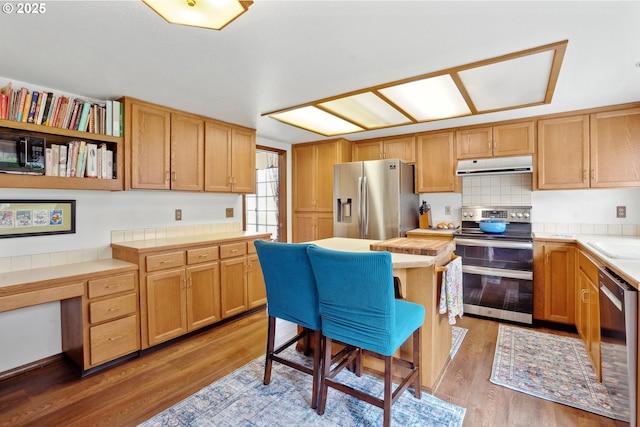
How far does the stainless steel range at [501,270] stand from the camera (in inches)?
123

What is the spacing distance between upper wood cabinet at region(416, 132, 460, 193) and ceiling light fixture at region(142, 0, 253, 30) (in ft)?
9.98

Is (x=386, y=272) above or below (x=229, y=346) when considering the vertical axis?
above

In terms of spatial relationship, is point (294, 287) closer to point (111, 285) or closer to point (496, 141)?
point (111, 285)

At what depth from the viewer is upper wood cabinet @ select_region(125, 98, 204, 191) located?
2.72 m

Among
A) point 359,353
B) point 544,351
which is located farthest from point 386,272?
point 544,351

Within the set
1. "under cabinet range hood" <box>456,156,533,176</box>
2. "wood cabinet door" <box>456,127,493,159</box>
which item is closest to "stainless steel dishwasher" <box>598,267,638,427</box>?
"under cabinet range hood" <box>456,156,533,176</box>

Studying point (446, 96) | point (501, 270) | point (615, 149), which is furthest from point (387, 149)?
point (615, 149)

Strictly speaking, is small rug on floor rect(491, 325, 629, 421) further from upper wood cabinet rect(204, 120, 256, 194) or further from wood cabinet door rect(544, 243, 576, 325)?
Result: upper wood cabinet rect(204, 120, 256, 194)

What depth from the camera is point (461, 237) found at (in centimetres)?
348

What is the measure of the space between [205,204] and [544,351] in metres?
3.63

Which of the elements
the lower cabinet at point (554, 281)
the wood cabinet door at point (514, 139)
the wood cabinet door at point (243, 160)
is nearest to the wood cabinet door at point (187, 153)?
the wood cabinet door at point (243, 160)

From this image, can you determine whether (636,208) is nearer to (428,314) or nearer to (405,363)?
(428,314)

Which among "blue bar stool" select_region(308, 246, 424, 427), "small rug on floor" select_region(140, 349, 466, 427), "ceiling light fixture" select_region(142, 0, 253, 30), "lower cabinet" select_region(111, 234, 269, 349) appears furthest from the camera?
"lower cabinet" select_region(111, 234, 269, 349)

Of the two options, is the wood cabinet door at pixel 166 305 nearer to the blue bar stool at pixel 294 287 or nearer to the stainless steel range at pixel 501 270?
the blue bar stool at pixel 294 287
